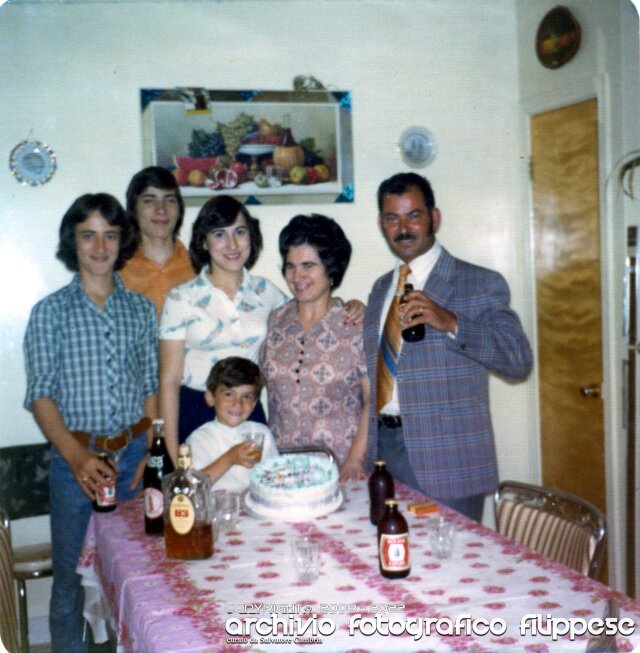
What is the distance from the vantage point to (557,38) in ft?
9.68

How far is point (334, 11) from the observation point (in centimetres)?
303

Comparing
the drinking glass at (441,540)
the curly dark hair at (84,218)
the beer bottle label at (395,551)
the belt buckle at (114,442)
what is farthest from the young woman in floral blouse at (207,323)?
the beer bottle label at (395,551)

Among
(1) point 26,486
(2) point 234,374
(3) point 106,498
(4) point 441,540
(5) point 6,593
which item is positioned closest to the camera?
(4) point 441,540

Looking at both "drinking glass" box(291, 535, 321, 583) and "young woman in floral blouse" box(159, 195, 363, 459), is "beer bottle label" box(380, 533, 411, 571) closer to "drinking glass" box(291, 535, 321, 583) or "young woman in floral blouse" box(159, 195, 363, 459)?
"drinking glass" box(291, 535, 321, 583)

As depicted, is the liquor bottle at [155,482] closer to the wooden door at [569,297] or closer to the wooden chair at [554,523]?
the wooden chair at [554,523]

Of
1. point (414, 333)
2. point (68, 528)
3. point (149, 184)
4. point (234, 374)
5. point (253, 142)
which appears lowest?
point (68, 528)

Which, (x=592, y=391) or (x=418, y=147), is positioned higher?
(x=418, y=147)

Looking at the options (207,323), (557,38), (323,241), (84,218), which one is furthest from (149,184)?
(557,38)

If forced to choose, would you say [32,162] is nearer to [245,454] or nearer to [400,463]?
[245,454]

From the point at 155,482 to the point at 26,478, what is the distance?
1.09 metres

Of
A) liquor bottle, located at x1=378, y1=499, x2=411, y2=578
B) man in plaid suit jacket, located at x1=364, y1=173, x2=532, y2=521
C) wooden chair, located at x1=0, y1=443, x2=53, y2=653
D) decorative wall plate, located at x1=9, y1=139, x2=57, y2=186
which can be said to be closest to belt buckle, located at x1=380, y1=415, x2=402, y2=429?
man in plaid suit jacket, located at x1=364, y1=173, x2=532, y2=521

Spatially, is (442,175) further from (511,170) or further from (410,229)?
(410,229)

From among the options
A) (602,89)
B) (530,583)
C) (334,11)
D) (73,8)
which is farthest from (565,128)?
(530,583)

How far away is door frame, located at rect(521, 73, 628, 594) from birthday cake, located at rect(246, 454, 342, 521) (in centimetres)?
136
